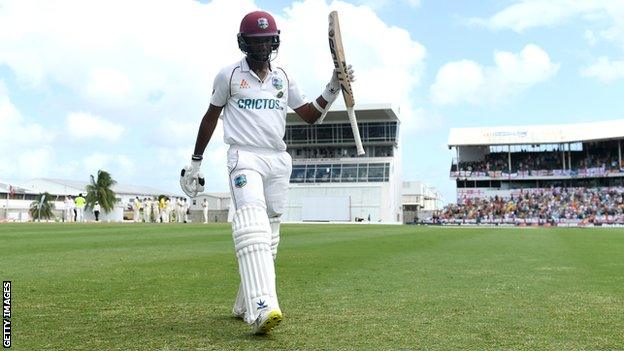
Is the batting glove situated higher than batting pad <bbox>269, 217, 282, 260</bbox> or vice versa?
the batting glove

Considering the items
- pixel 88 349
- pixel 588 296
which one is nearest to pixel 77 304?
pixel 88 349

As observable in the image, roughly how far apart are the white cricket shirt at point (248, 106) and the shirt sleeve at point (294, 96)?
30 centimetres

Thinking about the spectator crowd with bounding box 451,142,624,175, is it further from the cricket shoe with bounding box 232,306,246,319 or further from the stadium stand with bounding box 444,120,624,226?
the cricket shoe with bounding box 232,306,246,319

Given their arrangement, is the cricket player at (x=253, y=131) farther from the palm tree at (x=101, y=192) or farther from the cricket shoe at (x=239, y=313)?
the palm tree at (x=101, y=192)

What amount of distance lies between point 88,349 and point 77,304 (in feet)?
6.88

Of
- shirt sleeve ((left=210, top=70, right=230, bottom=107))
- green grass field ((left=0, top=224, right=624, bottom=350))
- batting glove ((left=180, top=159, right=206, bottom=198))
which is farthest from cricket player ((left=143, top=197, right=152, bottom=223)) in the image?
shirt sleeve ((left=210, top=70, right=230, bottom=107))

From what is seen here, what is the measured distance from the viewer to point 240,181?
4797mm

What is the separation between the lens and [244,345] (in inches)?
157

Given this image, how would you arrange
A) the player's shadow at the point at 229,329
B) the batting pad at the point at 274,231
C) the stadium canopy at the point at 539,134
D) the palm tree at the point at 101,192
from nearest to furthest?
the player's shadow at the point at 229,329, the batting pad at the point at 274,231, the stadium canopy at the point at 539,134, the palm tree at the point at 101,192

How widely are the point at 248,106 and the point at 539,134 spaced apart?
6586 cm

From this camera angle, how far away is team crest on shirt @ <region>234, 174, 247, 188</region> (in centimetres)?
477

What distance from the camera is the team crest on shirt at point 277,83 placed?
5.18 meters

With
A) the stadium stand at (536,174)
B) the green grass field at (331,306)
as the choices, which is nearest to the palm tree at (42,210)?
the stadium stand at (536,174)

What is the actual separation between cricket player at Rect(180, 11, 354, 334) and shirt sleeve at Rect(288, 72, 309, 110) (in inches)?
1.5
